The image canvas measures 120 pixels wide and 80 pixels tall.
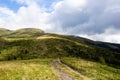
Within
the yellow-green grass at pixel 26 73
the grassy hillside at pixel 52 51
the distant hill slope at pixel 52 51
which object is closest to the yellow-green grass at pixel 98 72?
the yellow-green grass at pixel 26 73

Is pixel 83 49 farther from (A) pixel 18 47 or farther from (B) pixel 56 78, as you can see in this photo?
(B) pixel 56 78

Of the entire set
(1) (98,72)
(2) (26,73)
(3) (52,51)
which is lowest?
(1) (98,72)

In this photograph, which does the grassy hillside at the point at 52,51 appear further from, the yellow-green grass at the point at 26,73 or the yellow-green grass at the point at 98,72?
the yellow-green grass at the point at 26,73

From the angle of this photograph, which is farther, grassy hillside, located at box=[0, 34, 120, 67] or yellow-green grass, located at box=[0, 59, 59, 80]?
grassy hillside, located at box=[0, 34, 120, 67]

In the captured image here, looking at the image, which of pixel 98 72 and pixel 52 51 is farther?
pixel 52 51

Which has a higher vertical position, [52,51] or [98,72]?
[52,51]

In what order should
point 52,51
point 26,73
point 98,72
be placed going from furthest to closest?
point 52,51 → point 98,72 → point 26,73

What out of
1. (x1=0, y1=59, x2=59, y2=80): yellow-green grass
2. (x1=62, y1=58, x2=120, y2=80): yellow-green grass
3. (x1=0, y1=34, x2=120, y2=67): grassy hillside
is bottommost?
(x1=62, y1=58, x2=120, y2=80): yellow-green grass

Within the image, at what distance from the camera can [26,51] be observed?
381 feet

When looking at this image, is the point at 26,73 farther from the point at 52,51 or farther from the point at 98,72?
the point at 52,51

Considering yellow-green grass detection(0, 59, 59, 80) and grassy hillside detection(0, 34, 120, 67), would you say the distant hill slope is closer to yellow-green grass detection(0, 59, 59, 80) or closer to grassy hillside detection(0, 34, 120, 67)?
grassy hillside detection(0, 34, 120, 67)

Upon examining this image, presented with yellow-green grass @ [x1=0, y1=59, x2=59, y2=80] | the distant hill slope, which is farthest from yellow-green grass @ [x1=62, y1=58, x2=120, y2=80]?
the distant hill slope

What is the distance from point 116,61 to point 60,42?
3792 cm

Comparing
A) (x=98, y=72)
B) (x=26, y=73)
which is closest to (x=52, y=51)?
(x=98, y=72)
